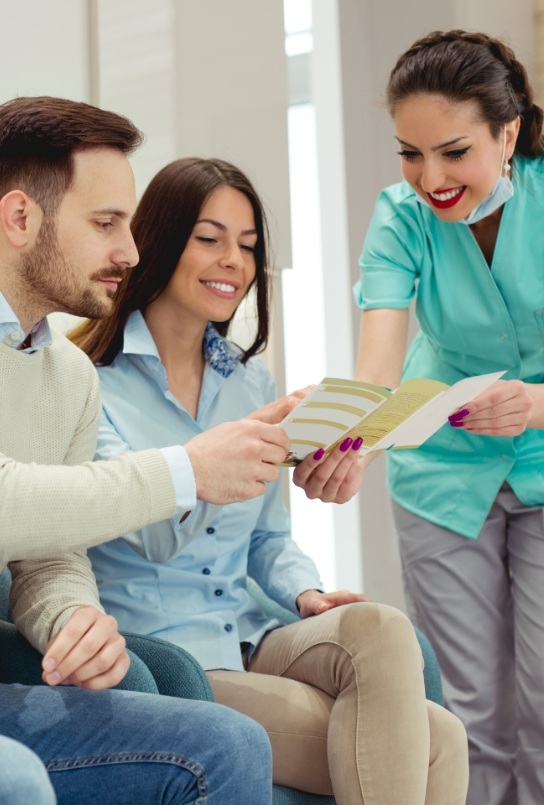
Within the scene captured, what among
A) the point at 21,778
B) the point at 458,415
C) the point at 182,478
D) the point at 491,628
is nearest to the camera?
the point at 21,778

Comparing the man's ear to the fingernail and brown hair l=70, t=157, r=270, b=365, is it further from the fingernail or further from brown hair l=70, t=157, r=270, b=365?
the fingernail

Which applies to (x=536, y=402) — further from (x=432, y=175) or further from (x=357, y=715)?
(x=357, y=715)

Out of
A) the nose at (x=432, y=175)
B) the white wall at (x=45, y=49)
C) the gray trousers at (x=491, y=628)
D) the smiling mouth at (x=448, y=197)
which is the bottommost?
the gray trousers at (x=491, y=628)

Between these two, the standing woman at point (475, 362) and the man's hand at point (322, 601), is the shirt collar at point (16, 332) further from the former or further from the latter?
the standing woman at point (475, 362)

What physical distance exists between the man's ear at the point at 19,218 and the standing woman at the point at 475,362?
790 mm

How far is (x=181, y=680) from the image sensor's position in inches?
60.1

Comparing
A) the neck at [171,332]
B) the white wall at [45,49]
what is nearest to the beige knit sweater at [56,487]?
the neck at [171,332]

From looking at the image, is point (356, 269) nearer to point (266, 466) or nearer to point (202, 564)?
point (202, 564)

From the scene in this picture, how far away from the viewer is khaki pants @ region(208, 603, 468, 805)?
5.17 ft

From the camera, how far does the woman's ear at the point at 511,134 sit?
204cm

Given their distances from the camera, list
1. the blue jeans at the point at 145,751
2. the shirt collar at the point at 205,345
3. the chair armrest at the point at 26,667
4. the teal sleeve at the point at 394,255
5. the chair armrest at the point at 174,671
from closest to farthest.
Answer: the blue jeans at the point at 145,751 < the chair armrest at the point at 26,667 < the chair armrest at the point at 174,671 < the shirt collar at the point at 205,345 < the teal sleeve at the point at 394,255

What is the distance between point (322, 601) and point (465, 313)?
650 mm

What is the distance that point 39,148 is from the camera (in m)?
1.51

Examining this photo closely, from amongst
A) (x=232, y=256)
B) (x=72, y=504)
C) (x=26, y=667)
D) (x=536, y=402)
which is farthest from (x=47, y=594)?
(x=536, y=402)
